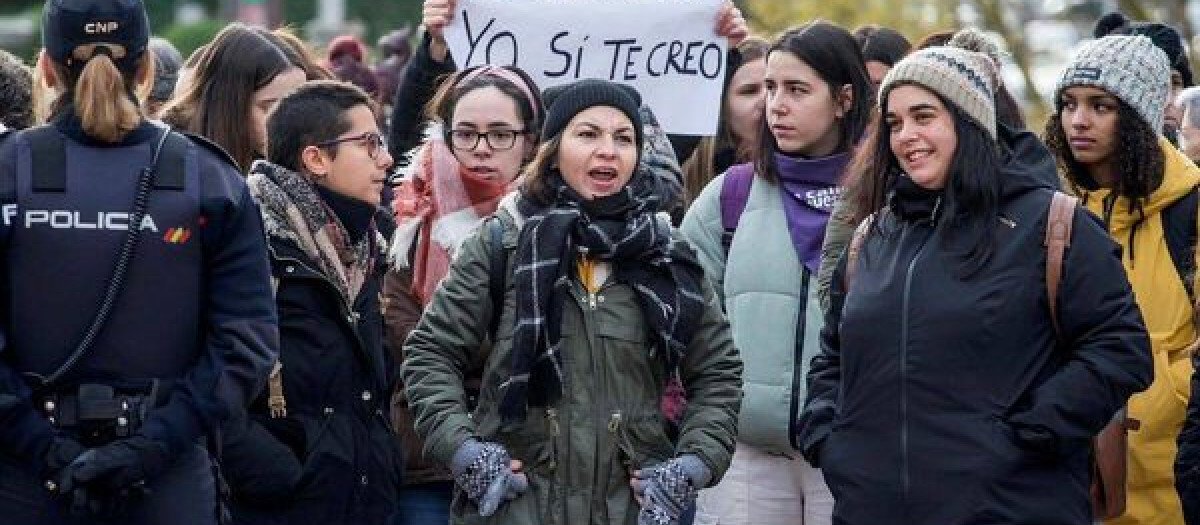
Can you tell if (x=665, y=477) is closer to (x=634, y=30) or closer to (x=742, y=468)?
(x=742, y=468)

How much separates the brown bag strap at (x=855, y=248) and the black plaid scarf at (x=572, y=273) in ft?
1.30

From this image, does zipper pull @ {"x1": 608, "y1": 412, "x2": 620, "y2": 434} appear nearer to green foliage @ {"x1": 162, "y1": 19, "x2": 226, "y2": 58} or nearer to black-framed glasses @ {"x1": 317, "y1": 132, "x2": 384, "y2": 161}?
black-framed glasses @ {"x1": 317, "y1": 132, "x2": 384, "y2": 161}

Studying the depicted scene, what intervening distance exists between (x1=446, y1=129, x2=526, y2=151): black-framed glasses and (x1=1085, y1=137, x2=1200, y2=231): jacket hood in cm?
183

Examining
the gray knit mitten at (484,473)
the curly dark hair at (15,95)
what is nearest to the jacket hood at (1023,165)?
the gray knit mitten at (484,473)

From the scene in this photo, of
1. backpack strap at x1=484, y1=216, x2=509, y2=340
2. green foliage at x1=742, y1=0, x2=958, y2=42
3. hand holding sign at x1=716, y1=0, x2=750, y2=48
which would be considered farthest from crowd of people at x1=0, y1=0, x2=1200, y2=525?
green foliage at x1=742, y1=0, x2=958, y2=42

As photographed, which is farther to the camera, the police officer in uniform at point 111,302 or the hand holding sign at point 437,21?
the hand holding sign at point 437,21

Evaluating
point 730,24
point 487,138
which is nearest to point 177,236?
point 487,138

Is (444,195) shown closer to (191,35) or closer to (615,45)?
(615,45)

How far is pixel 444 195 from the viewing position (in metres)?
7.88

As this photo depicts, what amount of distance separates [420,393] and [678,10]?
2.82m

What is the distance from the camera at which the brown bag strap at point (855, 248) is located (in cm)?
692

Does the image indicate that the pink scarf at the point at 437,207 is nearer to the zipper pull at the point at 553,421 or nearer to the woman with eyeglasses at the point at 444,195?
the woman with eyeglasses at the point at 444,195

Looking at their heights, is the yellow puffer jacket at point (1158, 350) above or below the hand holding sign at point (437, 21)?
below

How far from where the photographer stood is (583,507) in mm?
6699
